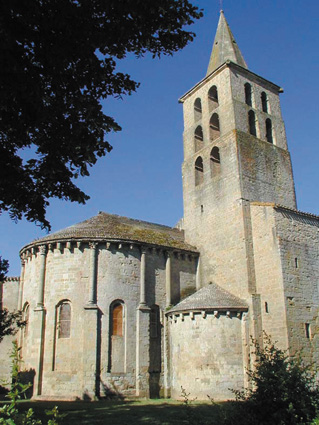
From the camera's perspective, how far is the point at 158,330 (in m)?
21.8

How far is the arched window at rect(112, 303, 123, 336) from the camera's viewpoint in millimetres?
20656

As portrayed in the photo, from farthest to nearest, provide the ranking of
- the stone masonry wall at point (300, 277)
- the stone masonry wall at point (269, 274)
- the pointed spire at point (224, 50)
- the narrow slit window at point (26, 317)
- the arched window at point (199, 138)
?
the pointed spire at point (224, 50), the arched window at point (199, 138), the narrow slit window at point (26, 317), the stone masonry wall at point (300, 277), the stone masonry wall at point (269, 274)

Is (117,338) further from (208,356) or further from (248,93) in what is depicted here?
(248,93)

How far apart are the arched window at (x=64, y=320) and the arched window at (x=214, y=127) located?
44.9ft

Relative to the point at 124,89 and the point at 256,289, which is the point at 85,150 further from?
the point at 256,289

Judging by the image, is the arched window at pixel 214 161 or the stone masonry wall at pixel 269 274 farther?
the arched window at pixel 214 161

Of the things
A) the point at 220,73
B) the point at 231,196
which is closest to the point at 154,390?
the point at 231,196

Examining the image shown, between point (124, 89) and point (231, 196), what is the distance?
46.0 ft

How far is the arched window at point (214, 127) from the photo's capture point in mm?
27016

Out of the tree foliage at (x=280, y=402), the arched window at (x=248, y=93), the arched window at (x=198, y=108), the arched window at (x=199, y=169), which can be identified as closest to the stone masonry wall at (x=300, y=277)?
the arched window at (x=199, y=169)

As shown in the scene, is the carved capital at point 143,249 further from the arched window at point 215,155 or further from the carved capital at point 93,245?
the arched window at point 215,155

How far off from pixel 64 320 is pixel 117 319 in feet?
8.48

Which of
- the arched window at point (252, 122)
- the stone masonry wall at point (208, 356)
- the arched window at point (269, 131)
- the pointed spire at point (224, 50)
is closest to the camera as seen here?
the stone masonry wall at point (208, 356)

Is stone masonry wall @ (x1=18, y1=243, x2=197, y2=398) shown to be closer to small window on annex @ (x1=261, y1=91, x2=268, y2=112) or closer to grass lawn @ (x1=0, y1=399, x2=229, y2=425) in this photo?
grass lawn @ (x1=0, y1=399, x2=229, y2=425)
